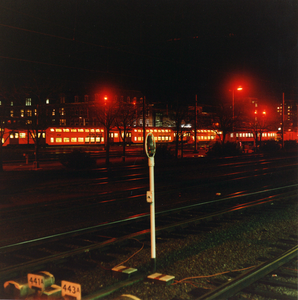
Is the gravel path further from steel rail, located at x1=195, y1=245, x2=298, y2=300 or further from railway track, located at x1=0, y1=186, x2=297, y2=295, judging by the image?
railway track, located at x1=0, y1=186, x2=297, y2=295

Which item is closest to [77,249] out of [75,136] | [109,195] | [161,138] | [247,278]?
[247,278]

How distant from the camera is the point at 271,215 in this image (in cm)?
998

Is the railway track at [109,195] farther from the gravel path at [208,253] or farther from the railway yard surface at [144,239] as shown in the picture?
the gravel path at [208,253]

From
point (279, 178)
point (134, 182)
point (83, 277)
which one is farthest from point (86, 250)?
point (279, 178)

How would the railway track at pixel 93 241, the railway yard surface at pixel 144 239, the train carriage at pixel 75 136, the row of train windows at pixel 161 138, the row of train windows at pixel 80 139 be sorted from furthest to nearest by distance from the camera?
the row of train windows at pixel 161 138 → the row of train windows at pixel 80 139 → the train carriage at pixel 75 136 → the railway track at pixel 93 241 → the railway yard surface at pixel 144 239

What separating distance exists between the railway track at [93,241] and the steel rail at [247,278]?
234 centimetres

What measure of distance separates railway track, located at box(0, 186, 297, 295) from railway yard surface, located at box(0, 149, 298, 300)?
19mm

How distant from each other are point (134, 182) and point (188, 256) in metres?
11.2

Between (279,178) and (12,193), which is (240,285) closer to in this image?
(12,193)

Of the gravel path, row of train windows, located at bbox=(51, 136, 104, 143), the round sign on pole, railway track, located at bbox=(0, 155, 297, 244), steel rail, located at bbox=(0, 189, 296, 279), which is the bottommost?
the gravel path

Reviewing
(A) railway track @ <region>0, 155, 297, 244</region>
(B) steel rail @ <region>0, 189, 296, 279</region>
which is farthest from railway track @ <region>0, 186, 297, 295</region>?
(A) railway track @ <region>0, 155, 297, 244</region>

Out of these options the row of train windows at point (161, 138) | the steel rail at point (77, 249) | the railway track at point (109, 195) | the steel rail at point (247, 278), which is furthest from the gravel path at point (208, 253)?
the row of train windows at point (161, 138)

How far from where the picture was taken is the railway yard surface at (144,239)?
503cm

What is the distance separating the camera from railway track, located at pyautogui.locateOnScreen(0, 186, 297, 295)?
5.69 meters
